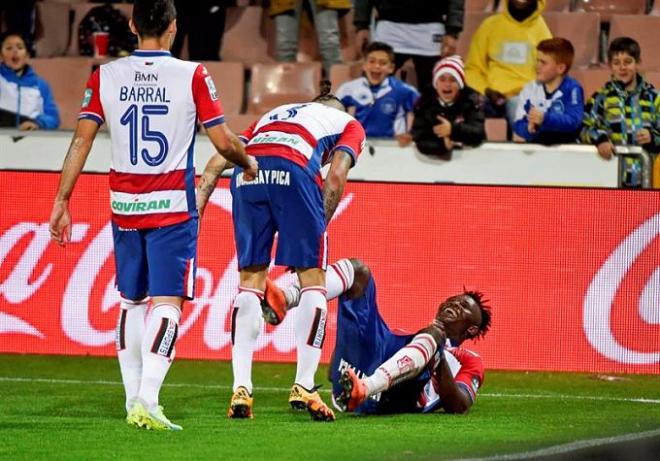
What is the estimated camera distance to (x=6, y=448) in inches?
269

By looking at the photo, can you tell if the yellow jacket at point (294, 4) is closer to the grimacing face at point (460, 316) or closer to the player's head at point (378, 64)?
the player's head at point (378, 64)

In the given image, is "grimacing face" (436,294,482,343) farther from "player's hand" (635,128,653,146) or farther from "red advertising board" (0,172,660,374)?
"player's hand" (635,128,653,146)

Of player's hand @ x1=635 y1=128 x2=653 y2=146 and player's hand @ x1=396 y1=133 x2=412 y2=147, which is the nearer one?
player's hand @ x1=396 y1=133 x2=412 y2=147

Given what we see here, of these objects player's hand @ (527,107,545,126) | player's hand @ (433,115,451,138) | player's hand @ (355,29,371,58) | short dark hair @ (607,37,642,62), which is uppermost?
short dark hair @ (607,37,642,62)

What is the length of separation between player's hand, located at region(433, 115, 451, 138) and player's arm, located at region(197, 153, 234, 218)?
3798 millimetres

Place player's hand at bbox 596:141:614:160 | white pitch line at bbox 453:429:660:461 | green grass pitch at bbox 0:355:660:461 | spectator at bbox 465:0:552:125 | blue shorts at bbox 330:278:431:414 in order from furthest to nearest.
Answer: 1. spectator at bbox 465:0:552:125
2. player's hand at bbox 596:141:614:160
3. blue shorts at bbox 330:278:431:414
4. green grass pitch at bbox 0:355:660:461
5. white pitch line at bbox 453:429:660:461

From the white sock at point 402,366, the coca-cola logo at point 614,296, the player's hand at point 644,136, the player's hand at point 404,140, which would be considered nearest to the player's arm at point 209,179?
the white sock at point 402,366

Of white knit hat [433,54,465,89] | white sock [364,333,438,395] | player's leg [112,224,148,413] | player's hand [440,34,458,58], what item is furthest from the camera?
player's hand [440,34,458,58]

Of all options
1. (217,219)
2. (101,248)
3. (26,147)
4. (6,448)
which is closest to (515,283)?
(217,219)

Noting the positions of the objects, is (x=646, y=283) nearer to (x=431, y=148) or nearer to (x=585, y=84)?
(x=431, y=148)

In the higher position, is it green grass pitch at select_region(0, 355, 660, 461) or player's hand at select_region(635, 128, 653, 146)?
player's hand at select_region(635, 128, 653, 146)

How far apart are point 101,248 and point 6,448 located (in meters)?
4.76

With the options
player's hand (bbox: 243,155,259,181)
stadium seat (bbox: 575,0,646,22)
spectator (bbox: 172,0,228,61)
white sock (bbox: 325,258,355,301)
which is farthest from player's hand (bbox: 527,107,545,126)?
player's hand (bbox: 243,155,259,181)

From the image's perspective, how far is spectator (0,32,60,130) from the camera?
13555mm
